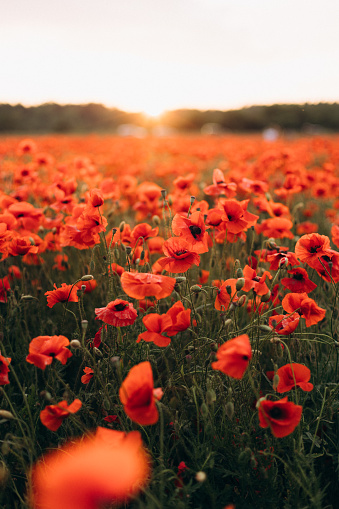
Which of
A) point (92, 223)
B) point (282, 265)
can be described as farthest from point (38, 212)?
point (282, 265)

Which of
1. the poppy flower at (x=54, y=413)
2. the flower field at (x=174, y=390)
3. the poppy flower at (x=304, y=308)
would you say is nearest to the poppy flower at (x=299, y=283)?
the flower field at (x=174, y=390)

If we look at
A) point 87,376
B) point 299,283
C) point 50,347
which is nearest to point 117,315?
point 50,347

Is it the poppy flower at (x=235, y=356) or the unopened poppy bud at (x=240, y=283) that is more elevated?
the unopened poppy bud at (x=240, y=283)

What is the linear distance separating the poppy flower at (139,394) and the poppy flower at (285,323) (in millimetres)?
546

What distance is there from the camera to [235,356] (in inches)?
36.4

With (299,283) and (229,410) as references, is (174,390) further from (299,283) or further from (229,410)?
(299,283)

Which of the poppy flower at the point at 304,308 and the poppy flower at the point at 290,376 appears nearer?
the poppy flower at the point at 290,376

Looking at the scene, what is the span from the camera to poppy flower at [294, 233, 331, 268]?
4.67 feet

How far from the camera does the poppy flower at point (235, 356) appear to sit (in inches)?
34.7

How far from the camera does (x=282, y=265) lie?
1.36 meters

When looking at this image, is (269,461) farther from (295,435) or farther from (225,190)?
(225,190)

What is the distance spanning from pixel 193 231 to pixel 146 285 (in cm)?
37

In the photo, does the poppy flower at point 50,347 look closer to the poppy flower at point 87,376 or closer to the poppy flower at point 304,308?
the poppy flower at point 87,376

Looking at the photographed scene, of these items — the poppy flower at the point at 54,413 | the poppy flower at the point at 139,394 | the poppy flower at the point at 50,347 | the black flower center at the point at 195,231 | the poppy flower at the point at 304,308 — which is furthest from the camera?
the black flower center at the point at 195,231
